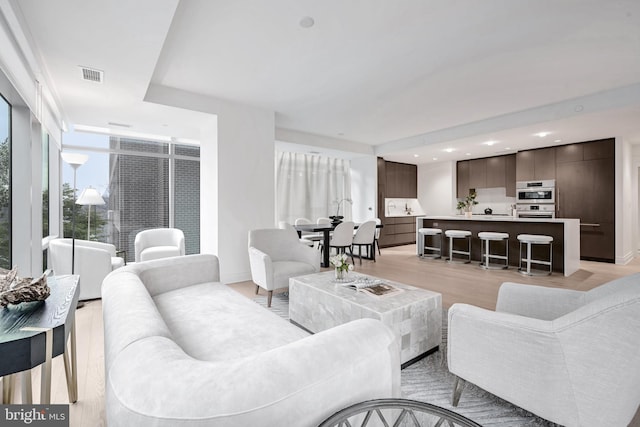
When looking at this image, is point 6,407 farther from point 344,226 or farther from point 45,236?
point 344,226

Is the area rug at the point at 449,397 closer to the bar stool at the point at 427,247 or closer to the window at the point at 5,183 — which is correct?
the window at the point at 5,183

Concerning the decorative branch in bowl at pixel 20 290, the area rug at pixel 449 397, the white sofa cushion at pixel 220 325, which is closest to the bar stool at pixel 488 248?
the area rug at pixel 449 397

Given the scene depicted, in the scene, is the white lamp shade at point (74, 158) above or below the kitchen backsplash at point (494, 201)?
above

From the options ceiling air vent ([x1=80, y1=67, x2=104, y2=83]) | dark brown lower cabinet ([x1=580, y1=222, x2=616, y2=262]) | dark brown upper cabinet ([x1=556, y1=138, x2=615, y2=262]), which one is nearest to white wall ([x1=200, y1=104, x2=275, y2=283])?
ceiling air vent ([x1=80, y1=67, x2=104, y2=83])

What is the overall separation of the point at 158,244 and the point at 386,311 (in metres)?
4.39

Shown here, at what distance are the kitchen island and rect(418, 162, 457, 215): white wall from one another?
221cm

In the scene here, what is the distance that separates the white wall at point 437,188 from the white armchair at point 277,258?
6073mm

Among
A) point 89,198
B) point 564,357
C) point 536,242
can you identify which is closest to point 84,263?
point 89,198

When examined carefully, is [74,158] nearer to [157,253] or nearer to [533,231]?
[157,253]

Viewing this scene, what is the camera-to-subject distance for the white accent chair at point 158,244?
14.8ft

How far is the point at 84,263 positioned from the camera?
3.59 m

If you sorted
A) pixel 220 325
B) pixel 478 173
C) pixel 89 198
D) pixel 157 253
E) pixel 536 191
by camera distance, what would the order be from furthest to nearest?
pixel 478 173 < pixel 536 191 < pixel 157 253 < pixel 89 198 < pixel 220 325

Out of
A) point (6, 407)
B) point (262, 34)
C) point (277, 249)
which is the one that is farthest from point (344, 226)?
point (6, 407)

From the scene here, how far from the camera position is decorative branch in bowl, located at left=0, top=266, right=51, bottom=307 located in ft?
4.22
